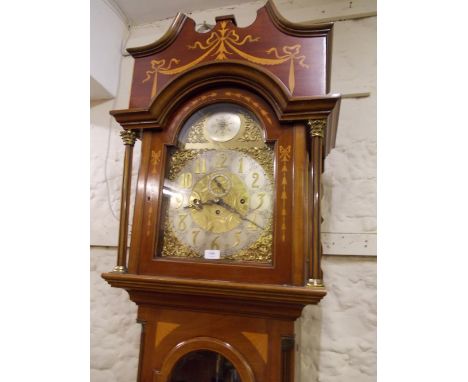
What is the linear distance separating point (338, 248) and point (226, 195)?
53cm

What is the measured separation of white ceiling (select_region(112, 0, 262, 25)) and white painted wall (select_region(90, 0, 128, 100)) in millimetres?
51

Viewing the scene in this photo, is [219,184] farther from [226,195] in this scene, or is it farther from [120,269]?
[120,269]

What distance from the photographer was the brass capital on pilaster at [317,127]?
778mm

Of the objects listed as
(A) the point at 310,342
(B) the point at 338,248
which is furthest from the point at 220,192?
(A) the point at 310,342

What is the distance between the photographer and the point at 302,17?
1.33m

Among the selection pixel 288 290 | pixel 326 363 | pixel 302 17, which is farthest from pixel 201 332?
pixel 302 17

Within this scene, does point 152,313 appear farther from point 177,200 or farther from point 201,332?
point 177,200

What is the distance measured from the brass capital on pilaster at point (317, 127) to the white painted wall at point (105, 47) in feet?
3.32

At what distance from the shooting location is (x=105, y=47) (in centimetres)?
144

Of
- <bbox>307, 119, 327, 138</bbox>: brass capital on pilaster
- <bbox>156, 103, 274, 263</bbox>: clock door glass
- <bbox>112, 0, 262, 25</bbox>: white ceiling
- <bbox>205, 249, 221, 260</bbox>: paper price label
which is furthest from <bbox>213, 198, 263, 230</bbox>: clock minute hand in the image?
<bbox>112, 0, 262, 25</bbox>: white ceiling

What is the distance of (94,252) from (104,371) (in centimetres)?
48

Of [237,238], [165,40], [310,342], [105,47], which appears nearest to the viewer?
[237,238]

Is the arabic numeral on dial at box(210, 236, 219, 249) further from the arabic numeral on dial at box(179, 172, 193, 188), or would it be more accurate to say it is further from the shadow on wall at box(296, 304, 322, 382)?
the shadow on wall at box(296, 304, 322, 382)

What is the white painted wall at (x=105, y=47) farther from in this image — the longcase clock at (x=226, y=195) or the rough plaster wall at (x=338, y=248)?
the longcase clock at (x=226, y=195)
